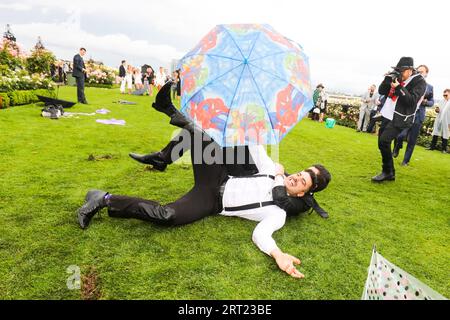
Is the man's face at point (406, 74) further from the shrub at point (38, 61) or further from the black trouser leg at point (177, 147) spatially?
the shrub at point (38, 61)

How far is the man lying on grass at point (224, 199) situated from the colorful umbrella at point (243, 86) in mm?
574

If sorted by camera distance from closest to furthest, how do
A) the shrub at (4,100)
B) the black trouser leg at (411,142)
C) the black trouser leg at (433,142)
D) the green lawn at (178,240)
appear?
the green lawn at (178,240)
the black trouser leg at (411,142)
the shrub at (4,100)
the black trouser leg at (433,142)

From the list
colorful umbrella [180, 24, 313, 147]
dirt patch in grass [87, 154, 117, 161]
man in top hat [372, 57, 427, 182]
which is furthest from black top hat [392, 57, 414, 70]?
dirt patch in grass [87, 154, 117, 161]

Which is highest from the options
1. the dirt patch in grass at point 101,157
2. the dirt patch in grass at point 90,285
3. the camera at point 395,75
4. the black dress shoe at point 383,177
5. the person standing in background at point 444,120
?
the camera at point 395,75

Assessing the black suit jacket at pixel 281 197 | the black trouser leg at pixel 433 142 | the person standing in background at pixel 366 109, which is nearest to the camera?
the black suit jacket at pixel 281 197

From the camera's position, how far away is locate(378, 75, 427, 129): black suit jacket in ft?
19.8

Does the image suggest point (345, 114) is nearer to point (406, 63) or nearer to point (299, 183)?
point (406, 63)

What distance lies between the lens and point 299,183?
12.6 ft

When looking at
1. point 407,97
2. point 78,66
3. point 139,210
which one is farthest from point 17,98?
point 407,97

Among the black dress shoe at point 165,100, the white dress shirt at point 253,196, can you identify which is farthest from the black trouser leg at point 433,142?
the black dress shoe at point 165,100

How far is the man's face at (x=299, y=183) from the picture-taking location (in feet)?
12.6

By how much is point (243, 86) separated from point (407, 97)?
4.04 metres

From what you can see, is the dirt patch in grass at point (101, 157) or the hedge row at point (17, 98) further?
the hedge row at point (17, 98)
